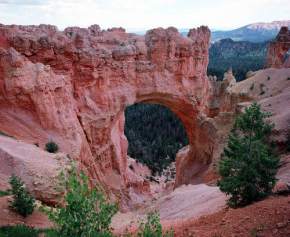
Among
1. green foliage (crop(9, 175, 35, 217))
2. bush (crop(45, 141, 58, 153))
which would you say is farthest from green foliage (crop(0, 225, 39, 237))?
bush (crop(45, 141, 58, 153))

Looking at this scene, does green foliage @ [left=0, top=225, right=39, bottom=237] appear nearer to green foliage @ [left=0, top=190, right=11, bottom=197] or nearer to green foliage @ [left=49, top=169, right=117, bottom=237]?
green foliage @ [left=0, top=190, right=11, bottom=197]

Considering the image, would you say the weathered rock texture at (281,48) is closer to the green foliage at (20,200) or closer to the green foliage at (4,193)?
the green foliage at (4,193)

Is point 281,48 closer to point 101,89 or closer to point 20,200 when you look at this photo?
point 101,89

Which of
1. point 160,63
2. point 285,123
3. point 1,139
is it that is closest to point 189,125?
point 160,63

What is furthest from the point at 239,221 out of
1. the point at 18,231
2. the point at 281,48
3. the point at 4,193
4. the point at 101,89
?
the point at 281,48

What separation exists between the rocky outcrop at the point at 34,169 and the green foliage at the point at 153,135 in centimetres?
2810

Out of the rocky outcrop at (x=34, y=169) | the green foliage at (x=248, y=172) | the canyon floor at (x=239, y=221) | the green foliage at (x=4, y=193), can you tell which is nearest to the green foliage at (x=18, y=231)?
the canyon floor at (x=239, y=221)

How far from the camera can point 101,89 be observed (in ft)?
76.0

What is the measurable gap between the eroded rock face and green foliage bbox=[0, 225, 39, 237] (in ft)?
27.4

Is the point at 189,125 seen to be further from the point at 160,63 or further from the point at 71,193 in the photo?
the point at 71,193

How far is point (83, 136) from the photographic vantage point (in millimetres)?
20609

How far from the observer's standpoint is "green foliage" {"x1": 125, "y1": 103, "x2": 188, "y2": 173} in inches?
1692

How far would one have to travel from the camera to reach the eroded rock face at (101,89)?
698 inches

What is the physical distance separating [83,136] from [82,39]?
5.75 metres
